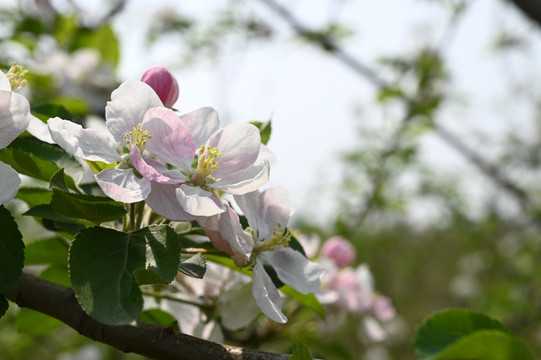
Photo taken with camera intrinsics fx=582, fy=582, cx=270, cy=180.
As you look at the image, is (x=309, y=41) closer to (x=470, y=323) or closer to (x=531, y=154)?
(x=470, y=323)

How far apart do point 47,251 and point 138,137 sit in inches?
13.7

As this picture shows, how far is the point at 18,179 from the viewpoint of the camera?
1.81ft

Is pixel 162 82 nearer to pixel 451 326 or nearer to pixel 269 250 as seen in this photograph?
pixel 269 250

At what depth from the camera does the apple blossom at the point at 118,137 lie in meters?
0.59

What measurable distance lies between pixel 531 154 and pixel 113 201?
5.12m

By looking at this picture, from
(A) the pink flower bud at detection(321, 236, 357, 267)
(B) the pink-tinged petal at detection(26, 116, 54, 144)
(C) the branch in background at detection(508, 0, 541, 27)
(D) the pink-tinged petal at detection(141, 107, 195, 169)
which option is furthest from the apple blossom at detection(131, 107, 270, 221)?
(C) the branch in background at detection(508, 0, 541, 27)

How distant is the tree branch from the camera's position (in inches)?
23.3

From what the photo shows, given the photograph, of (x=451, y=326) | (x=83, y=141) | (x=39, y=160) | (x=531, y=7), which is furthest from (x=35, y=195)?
(x=531, y=7)

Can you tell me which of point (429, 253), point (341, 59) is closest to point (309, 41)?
point (341, 59)

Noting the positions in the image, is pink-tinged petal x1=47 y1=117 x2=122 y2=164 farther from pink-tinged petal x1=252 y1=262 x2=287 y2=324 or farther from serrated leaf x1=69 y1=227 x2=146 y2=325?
pink-tinged petal x1=252 y1=262 x2=287 y2=324

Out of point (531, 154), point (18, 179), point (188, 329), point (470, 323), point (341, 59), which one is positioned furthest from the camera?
point (531, 154)

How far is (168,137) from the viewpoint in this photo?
2.11 feet

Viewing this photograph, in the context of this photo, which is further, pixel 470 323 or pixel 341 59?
pixel 341 59

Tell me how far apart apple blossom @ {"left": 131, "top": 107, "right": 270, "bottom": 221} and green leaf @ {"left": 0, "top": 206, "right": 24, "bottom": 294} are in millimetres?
134
